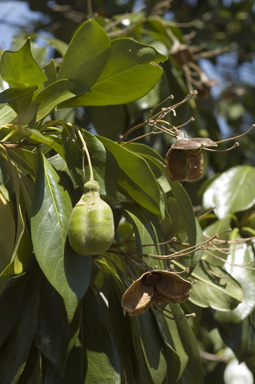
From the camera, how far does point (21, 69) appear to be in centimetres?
104

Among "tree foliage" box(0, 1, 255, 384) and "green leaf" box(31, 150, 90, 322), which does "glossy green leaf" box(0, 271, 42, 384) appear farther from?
"green leaf" box(31, 150, 90, 322)

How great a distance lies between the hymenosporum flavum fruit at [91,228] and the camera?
87 centimetres

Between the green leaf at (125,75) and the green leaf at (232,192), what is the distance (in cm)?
52

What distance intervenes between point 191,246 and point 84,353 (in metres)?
0.24

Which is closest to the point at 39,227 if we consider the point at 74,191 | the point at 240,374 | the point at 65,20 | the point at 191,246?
the point at 74,191

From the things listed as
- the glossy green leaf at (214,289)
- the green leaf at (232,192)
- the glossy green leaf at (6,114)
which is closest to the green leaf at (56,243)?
the glossy green leaf at (6,114)

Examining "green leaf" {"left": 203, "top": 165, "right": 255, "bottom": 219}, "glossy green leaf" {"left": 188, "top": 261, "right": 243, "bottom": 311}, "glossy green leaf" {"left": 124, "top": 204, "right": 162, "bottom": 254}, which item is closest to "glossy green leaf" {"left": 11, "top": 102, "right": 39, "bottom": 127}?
"glossy green leaf" {"left": 124, "top": 204, "right": 162, "bottom": 254}

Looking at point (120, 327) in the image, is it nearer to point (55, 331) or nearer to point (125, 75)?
point (55, 331)

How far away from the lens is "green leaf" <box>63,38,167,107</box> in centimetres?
106

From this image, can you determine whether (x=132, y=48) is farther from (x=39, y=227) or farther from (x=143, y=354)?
(x=143, y=354)

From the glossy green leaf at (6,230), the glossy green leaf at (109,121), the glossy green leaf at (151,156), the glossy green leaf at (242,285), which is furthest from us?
the glossy green leaf at (109,121)

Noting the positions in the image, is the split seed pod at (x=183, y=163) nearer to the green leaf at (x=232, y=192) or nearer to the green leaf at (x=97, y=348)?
the green leaf at (x=97, y=348)

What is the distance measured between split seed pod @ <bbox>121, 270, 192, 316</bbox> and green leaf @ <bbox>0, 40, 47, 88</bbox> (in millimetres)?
345

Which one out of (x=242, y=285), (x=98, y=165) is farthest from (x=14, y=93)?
(x=242, y=285)
